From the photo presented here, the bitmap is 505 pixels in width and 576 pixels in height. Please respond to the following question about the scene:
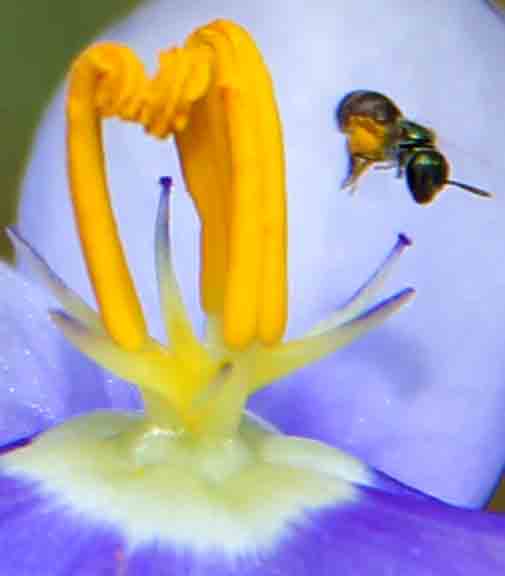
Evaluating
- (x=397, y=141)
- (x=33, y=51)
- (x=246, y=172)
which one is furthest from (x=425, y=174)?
(x=33, y=51)

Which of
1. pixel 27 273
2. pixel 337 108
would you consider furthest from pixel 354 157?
pixel 27 273

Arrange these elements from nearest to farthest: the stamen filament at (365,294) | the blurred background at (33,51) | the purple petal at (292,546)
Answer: the purple petal at (292,546) → the stamen filament at (365,294) → the blurred background at (33,51)

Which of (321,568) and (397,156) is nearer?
(321,568)

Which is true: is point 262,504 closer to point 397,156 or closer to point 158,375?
point 158,375

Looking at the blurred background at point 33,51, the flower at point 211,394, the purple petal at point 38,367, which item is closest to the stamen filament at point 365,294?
the flower at point 211,394

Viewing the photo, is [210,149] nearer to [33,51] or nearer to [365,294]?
[365,294]

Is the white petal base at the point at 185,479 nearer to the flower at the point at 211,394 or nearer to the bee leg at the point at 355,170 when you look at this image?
the flower at the point at 211,394

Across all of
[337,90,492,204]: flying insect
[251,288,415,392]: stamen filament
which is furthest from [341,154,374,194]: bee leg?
[251,288,415,392]: stamen filament
